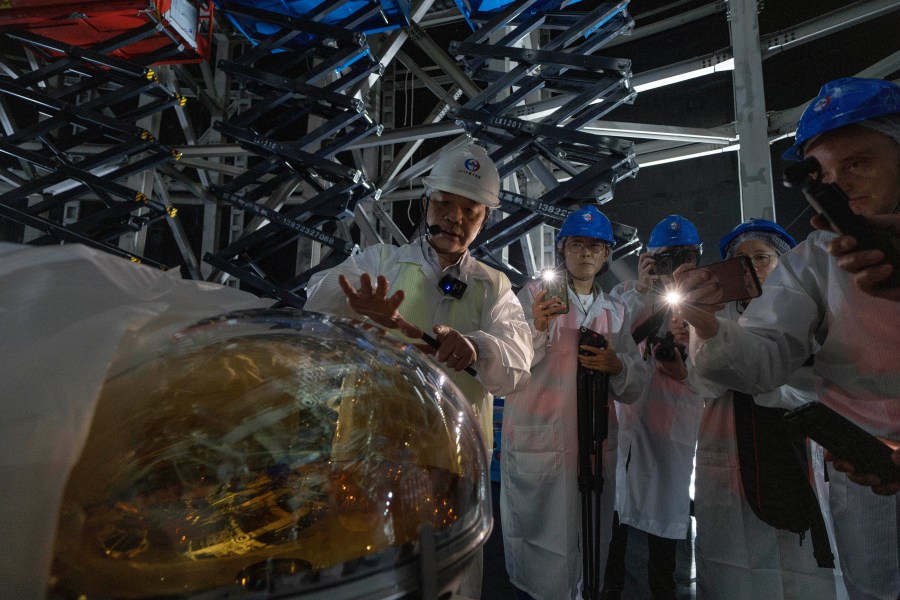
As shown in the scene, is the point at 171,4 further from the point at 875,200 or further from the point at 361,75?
the point at 875,200

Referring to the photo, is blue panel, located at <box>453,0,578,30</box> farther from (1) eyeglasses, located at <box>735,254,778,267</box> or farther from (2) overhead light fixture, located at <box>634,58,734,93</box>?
(1) eyeglasses, located at <box>735,254,778,267</box>

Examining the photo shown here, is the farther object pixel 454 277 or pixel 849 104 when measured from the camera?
pixel 454 277

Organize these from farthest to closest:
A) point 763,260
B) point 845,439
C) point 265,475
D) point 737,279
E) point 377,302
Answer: point 763,260, point 377,302, point 737,279, point 845,439, point 265,475

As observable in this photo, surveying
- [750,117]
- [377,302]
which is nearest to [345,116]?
[377,302]

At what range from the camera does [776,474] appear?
6.12ft

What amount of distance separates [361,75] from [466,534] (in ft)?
12.5

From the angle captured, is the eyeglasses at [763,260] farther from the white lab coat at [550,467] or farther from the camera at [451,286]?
the camera at [451,286]

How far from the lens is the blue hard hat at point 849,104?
4.09 feet

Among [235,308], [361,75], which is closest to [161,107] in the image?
[361,75]

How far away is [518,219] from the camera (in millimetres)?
3439

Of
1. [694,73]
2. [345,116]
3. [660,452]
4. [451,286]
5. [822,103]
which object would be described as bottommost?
[660,452]

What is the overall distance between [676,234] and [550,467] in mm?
1702

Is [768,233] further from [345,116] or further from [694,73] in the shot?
[345,116]

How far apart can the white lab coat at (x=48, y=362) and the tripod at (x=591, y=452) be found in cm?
195
